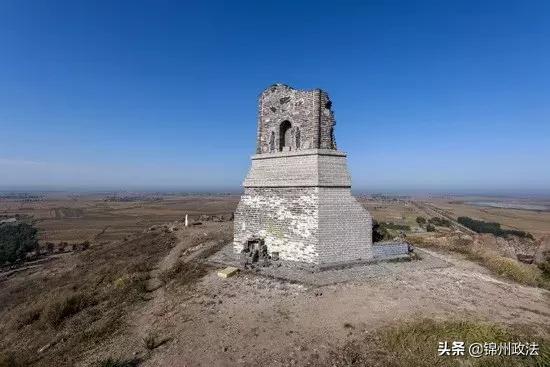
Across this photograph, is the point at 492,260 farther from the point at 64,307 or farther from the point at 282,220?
the point at 64,307

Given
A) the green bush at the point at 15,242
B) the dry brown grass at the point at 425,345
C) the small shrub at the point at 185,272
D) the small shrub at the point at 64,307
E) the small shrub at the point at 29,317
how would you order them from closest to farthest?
the dry brown grass at the point at 425,345
the small shrub at the point at 64,307
the small shrub at the point at 29,317
the small shrub at the point at 185,272
the green bush at the point at 15,242

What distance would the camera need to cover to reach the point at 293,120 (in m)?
14.2

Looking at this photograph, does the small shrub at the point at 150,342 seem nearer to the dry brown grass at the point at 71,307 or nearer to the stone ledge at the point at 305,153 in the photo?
the dry brown grass at the point at 71,307

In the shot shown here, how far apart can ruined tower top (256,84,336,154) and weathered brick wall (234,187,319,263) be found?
190 cm

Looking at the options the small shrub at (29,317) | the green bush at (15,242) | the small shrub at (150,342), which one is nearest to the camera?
the small shrub at (150,342)

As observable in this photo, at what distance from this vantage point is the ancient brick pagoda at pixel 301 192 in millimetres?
13117

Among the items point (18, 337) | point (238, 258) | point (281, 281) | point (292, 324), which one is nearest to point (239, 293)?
point (281, 281)

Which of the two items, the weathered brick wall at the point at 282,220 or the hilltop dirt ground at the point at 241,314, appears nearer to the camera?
the hilltop dirt ground at the point at 241,314

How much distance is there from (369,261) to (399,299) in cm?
368

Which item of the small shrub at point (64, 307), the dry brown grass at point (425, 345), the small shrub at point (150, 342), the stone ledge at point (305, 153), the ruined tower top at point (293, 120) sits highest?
the ruined tower top at point (293, 120)

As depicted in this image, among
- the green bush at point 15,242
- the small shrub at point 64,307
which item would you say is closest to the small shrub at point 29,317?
the small shrub at point 64,307

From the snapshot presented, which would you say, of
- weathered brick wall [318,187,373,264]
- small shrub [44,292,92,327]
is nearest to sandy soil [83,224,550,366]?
weathered brick wall [318,187,373,264]

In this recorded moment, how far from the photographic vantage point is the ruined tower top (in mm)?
13562

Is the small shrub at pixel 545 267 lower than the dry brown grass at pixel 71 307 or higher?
higher
